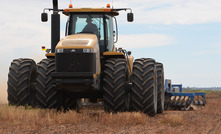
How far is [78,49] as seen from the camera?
34.5ft

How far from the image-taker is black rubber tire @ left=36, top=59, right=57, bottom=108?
36.9 feet

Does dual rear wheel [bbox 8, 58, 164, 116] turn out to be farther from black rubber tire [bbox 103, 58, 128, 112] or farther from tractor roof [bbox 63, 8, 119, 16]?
tractor roof [bbox 63, 8, 119, 16]

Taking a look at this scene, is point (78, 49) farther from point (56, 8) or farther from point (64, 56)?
point (56, 8)

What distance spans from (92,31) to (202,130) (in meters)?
4.76

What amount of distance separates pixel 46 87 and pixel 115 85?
2.07 m

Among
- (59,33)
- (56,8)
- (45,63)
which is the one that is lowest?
(45,63)

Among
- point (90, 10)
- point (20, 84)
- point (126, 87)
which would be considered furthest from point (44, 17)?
point (126, 87)

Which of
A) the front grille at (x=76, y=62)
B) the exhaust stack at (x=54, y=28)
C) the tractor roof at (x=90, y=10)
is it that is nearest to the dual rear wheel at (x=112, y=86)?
the front grille at (x=76, y=62)

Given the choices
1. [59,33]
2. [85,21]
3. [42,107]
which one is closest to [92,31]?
A: [85,21]

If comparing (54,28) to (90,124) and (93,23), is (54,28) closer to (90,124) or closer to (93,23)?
(93,23)

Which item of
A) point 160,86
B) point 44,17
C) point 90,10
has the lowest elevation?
point 160,86

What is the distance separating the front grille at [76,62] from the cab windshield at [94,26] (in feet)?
4.93

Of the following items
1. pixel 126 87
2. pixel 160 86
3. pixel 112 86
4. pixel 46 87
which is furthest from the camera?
pixel 160 86

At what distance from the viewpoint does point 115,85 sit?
435 inches
